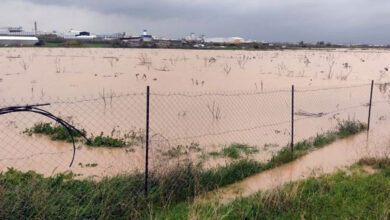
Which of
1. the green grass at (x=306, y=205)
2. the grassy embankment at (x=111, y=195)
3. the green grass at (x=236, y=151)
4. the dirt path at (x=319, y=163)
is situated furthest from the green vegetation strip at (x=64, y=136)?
the green grass at (x=306, y=205)

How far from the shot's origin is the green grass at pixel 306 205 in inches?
194

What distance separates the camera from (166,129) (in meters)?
10.1

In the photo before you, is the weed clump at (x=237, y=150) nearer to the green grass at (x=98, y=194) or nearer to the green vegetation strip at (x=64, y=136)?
the green grass at (x=98, y=194)

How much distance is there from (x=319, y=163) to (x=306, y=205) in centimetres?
323

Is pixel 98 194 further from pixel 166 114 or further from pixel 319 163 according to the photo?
pixel 166 114

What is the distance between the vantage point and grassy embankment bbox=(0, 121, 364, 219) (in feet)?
15.1

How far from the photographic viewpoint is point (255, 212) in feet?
16.4

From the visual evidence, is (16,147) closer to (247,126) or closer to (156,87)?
(247,126)

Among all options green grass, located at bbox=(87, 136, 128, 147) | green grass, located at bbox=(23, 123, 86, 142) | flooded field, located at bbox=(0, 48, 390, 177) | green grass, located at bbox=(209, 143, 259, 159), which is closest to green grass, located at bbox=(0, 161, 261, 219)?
flooded field, located at bbox=(0, 48, 390, 177)

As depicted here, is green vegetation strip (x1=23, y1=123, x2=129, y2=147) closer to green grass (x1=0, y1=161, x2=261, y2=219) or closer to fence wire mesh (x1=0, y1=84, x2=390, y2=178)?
fence wire mesh (x1=0, y1=84, x2=390, y2=178)

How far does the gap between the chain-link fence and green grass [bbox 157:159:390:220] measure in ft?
3.97

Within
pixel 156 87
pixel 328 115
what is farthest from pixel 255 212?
pixel 156 87

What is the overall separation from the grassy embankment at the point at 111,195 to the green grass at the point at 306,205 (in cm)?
4

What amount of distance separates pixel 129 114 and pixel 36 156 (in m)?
3.86
